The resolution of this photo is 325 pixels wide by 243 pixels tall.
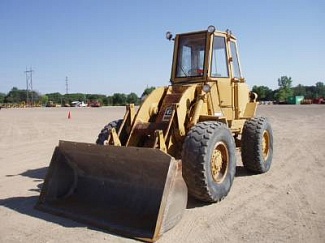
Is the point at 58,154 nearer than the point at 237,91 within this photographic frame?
Yes

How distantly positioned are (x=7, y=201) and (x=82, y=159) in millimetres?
1487

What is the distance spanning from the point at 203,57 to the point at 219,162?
221cm

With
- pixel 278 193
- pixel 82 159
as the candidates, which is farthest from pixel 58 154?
pixel 278 193

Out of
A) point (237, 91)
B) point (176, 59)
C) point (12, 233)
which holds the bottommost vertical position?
point (12, 233)

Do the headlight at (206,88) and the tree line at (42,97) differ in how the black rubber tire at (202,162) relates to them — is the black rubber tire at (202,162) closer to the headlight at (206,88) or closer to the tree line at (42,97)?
the headlight at (206,88)

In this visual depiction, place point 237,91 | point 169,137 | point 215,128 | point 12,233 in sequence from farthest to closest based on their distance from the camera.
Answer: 1. point 237,91
2. point 169,137
3. point 215,128
4. point 12,233

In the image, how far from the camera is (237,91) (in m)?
7.43

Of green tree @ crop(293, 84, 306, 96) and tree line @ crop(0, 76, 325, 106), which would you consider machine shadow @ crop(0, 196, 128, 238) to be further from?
green tree @ crop(293, 84, 306, 96)

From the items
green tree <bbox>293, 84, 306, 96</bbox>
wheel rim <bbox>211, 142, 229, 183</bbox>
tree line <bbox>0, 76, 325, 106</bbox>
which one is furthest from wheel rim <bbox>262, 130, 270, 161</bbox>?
green tree <bbox>293, 84, 306, 96</bbox>

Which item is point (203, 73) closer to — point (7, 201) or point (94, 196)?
point (94, 196)

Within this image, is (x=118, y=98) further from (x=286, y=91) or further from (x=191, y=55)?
(x=191, y=55)

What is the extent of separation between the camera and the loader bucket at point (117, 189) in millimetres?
4536

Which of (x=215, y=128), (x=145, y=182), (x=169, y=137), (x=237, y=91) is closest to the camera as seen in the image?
(x=145, y=182)

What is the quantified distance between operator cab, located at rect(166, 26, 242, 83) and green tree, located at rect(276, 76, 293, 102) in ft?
328
